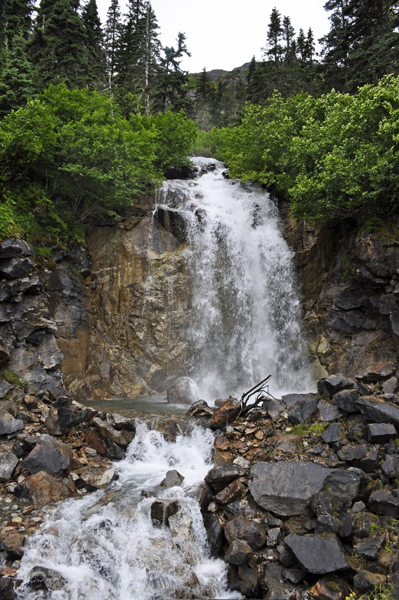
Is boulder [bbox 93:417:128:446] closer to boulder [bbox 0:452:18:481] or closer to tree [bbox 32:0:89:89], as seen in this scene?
boulder [bbox 0:452:18:481]

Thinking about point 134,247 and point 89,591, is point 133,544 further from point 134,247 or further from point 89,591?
point 134,247

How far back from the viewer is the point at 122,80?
33.9 metres

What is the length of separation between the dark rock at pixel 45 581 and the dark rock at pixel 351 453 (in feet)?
19.5

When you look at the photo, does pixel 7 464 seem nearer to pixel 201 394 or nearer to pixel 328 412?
pixel 328 412

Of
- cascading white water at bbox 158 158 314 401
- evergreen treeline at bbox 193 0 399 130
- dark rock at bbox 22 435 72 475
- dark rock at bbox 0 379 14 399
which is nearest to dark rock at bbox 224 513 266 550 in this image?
dark rock at bbox 22 435 72 475

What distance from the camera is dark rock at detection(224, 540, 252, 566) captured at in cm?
639

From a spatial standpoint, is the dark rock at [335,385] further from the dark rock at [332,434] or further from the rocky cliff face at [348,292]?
the rocky cliff face at [348,292]

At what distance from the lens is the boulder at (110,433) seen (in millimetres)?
9641

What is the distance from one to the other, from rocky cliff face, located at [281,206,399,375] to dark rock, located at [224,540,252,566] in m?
8.85

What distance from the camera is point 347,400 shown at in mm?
8938

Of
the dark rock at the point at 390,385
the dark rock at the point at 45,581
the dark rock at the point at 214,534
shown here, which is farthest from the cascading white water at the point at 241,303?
the dark rock at the point at 45,581

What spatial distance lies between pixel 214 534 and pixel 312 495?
2.11 meters

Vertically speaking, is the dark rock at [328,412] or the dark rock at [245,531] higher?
the dark rock at [328,412]

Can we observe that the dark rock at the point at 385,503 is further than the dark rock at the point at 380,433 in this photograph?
No
